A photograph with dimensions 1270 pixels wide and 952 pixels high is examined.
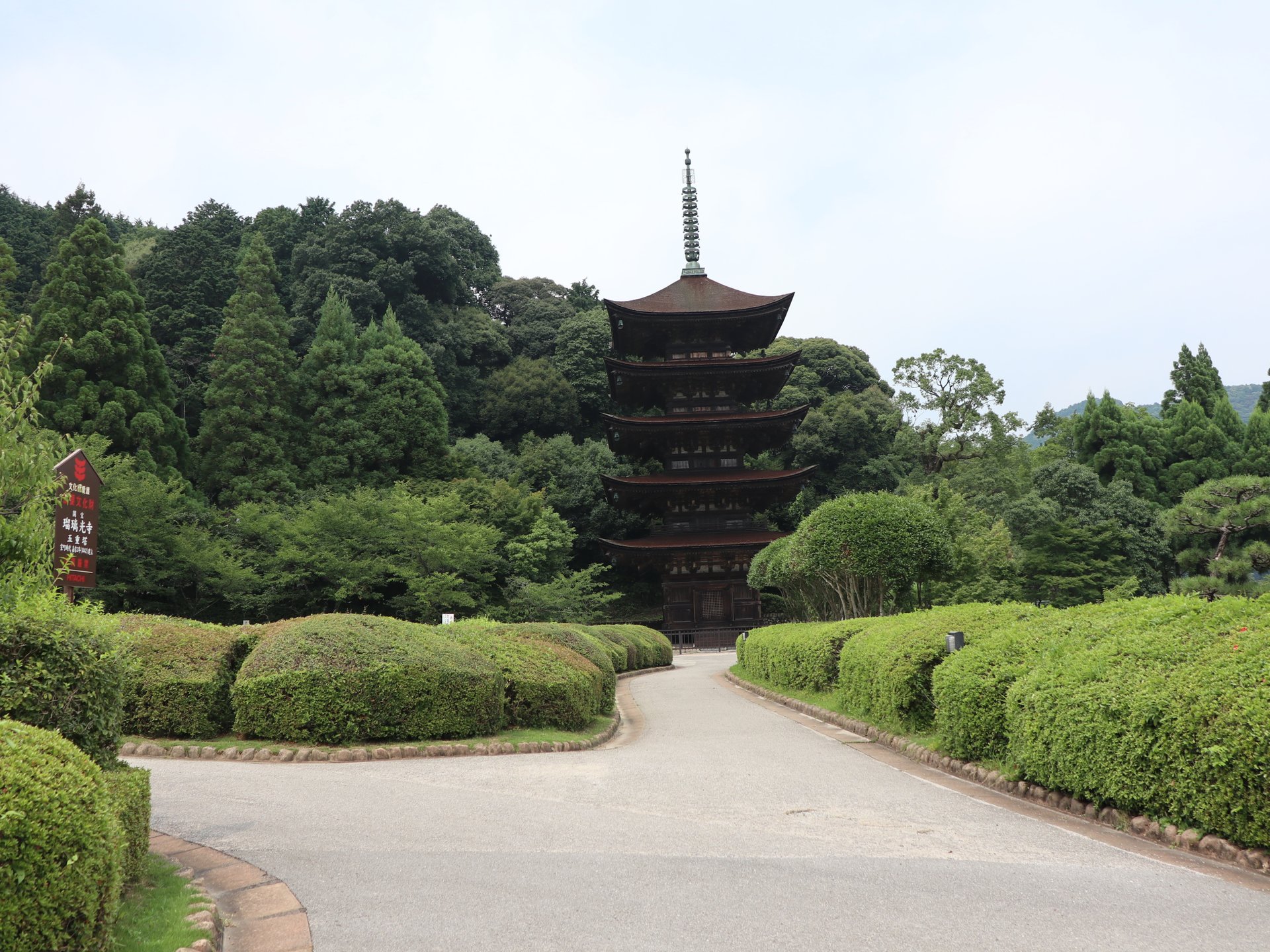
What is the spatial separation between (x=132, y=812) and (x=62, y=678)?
72 cm

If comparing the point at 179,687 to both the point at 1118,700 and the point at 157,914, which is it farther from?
the point at 1118,700

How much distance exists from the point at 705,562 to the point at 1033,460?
24.2 metres

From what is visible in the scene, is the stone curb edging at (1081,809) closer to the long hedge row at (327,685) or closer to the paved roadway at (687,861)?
the paved roadway at (687,861)

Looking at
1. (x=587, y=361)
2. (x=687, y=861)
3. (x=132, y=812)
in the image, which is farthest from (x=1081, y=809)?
(x=587, y=361)

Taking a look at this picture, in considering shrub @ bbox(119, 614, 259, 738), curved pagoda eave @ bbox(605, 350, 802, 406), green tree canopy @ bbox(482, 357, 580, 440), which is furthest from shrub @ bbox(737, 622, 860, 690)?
green tree canopy @ bbox(482, 357, 580, 440)

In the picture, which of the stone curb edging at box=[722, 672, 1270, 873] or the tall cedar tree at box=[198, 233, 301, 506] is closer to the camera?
the stone curb edging at box=[722, 672, 1270, 873]

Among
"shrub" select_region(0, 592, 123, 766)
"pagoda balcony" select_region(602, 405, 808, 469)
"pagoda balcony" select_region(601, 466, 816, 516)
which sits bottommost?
"shrub" select_region(0, 592, 123, 766)

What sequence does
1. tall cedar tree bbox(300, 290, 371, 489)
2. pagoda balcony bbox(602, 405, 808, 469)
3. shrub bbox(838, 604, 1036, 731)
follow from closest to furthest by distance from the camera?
shrub bbox(838, 604, 1036, 731) < pagoda balcony bbox(602, 405, 808, 469) < tall cedar tree bbox(300, 290, 371, 489)

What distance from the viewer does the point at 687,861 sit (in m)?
4.72

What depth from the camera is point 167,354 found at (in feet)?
141

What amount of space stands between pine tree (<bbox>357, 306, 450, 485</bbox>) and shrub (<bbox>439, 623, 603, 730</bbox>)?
29307 millimetres

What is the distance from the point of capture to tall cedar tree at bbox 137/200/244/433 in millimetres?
42938

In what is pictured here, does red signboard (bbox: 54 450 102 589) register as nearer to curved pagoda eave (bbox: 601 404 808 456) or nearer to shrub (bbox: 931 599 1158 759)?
shrub (bbox: 931 599 1158 759)

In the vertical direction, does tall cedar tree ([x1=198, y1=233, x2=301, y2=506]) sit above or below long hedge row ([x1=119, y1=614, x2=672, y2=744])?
above
